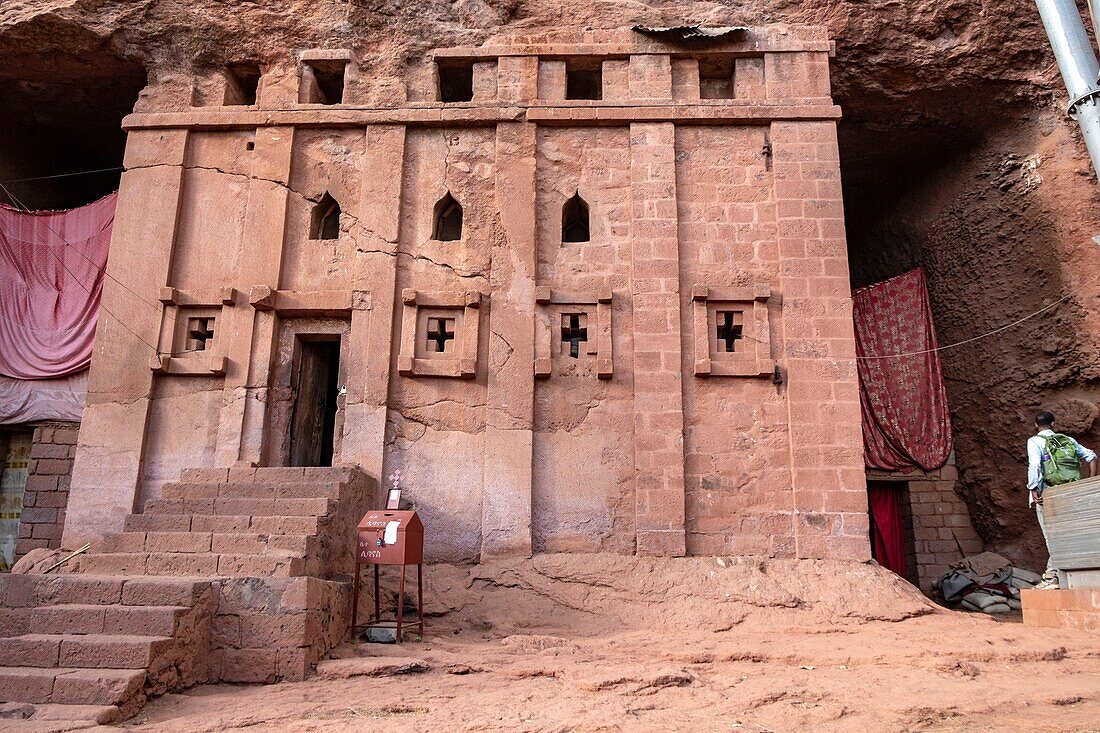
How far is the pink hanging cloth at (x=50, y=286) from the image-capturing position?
1134 cm

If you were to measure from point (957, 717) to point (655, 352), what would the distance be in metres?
5.32

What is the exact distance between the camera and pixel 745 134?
1023 cm

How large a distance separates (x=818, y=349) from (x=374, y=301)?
524 centimetres

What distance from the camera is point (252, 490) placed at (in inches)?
318

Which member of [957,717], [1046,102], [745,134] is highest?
[1046,102]

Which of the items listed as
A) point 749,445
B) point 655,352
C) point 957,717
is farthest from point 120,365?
point 957,717

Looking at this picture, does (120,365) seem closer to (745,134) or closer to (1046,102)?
(745,134)

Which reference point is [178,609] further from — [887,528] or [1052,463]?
[887,528]

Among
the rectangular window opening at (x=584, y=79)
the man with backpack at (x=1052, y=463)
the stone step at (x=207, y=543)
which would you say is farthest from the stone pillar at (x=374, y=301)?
the man with backpack at (x=1052, y=463)

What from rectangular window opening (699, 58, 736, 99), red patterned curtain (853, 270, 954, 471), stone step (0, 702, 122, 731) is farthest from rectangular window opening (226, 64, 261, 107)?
red patterned curtain (853, 270, 954, 471)

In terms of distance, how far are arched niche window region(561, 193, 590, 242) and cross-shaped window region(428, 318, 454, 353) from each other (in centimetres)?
180

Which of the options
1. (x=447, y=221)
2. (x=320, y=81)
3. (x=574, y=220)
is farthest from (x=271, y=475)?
(x=320, y=81)

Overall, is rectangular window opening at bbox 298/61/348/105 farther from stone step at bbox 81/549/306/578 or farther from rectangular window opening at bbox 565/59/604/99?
stone step at bbox 81/549/306/578

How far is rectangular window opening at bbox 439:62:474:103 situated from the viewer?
10.8 m
